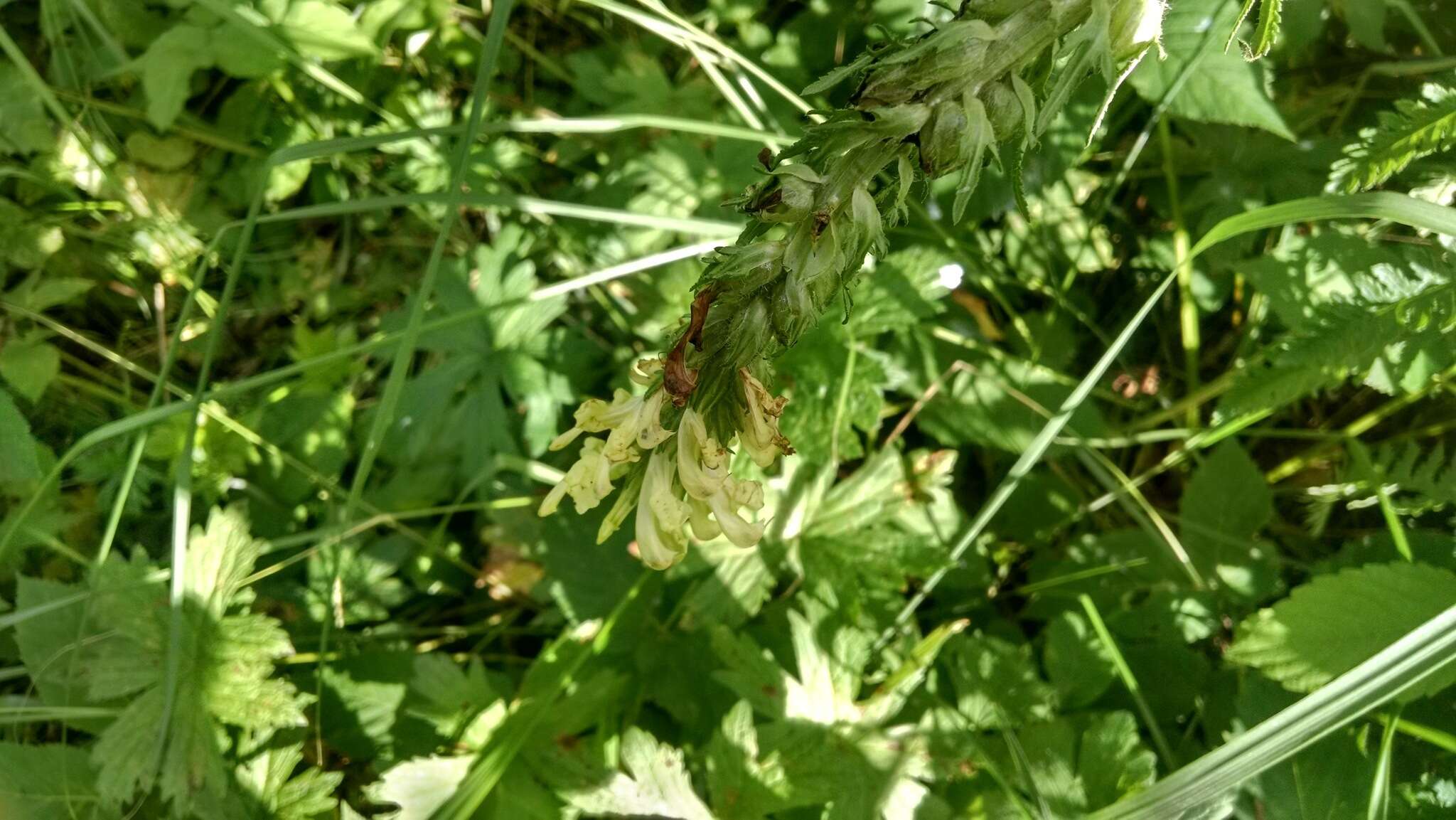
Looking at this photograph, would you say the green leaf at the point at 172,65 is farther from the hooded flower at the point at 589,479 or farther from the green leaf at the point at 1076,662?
the green leaf at the point at 1076,662

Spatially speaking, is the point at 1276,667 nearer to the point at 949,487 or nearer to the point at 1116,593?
the point at 1116,593

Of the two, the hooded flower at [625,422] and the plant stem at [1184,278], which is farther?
the plant stem at [1184,278]

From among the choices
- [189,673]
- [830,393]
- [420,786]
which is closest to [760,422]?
[830,393]

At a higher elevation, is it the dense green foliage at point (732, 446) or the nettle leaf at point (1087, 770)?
the dense green foliage at point (732, 446)

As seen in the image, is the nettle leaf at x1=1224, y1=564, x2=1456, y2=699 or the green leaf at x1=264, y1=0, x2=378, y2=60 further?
the green leaf at x1=264, y1=0, x2=378, y2=60

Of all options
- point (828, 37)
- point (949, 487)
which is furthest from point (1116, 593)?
point (828, 37)

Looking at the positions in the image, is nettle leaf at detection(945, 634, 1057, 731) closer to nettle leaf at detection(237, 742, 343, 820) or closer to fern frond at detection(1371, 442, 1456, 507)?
fern frond at detection(1371, 442, 1456, 507)

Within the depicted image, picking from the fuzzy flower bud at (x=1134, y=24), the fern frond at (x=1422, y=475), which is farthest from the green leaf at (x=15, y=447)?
the fern frond at (x=1422, y=475)

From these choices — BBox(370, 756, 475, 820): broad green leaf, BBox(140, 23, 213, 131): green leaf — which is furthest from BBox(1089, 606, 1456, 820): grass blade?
BBox(140, 23, 213, 131): green leaf
